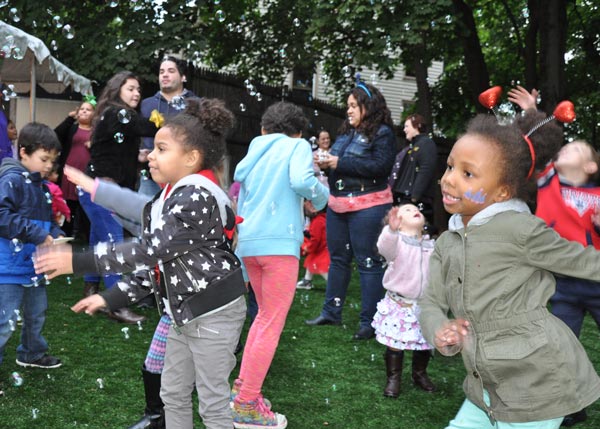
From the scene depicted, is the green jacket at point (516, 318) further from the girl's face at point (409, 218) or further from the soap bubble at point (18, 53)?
the soap bubble at point (18, 53)

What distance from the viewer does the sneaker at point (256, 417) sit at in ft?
12.4

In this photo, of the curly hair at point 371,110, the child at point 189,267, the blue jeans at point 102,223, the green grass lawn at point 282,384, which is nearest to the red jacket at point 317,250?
the green grass lawn at point 282,384

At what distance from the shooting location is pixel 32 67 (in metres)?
9.18

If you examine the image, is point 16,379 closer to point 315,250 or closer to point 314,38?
point 315,250

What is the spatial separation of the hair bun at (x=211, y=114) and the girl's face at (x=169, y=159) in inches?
6.7

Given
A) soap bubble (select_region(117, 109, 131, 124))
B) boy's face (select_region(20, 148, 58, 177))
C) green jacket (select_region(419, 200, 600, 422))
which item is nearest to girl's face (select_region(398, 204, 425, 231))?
green jacket (select_region(419, 200, 600, 422))

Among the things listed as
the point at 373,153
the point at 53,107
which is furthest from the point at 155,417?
the point at 53,107

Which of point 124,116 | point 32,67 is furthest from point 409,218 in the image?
point 32,67

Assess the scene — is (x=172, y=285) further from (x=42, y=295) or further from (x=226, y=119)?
(x=42, y=295)

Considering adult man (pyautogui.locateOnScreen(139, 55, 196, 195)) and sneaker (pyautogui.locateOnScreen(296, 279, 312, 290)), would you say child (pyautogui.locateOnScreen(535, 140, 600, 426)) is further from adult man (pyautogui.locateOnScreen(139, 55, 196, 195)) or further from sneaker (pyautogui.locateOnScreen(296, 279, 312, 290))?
sneaker (pyautogui.locateOnScreen(296, 279, 312, 290))

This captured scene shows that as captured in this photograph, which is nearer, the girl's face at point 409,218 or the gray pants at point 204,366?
the gray pants at point 204,366

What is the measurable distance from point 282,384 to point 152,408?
3.80 ft

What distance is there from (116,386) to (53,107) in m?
9.12

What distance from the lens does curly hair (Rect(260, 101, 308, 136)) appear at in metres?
4.30
